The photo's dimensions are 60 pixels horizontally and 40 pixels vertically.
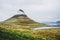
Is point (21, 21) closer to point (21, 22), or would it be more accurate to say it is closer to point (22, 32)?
point (21, 22)

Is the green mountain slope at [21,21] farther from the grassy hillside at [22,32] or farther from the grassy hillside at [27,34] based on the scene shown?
the grassy hillside at [27,34]

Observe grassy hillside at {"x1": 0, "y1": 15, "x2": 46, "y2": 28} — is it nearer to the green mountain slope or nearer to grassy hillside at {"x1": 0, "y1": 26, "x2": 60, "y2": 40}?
the green mountain slope

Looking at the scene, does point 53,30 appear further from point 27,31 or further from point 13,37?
point 13,37

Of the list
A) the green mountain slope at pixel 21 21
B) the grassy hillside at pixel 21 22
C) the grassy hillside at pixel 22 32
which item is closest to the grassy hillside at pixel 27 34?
the grassy hillside at pixel 22 32

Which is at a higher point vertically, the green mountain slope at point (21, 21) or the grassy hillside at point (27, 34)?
the green mountain slope at point (21, 21)

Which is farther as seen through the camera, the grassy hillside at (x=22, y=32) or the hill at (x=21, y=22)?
the hill at (x=21, y=22)

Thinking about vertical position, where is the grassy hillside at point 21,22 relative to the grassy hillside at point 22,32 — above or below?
above

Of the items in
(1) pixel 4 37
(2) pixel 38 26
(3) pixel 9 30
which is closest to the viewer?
(1) pixel 4 37

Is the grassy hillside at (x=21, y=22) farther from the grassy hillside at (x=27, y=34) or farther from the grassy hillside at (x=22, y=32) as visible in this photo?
the grassy hillside at (x=27, y=34)

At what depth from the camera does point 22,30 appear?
27.9 feet

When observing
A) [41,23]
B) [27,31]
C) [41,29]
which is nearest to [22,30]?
[27,31]

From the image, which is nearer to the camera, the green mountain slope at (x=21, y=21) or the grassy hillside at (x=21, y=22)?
the grassy hillside at (x=21, y=22)

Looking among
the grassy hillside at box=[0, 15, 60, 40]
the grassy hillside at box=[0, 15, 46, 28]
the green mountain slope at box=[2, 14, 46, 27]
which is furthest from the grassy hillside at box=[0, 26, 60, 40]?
the green mountain slope at box=[2, 14, 46, 27]

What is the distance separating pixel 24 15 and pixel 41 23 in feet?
3.11
